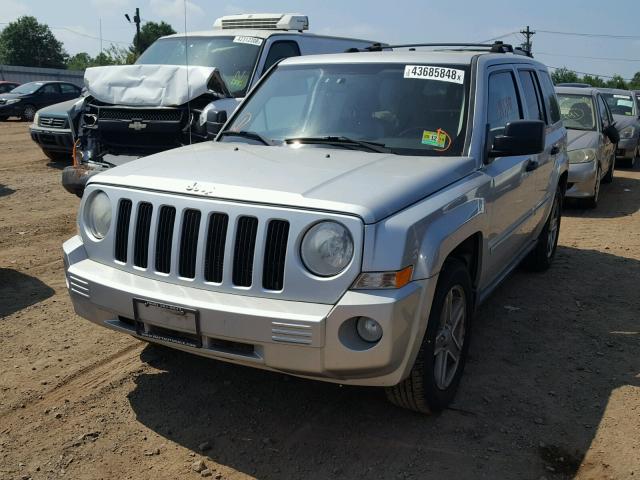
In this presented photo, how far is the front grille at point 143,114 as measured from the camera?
7396 millimetres

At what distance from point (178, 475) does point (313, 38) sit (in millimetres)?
7373

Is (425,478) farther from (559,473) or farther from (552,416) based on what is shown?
(552,416)

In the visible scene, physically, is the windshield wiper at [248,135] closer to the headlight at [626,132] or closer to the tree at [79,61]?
the headlight at [626,132]

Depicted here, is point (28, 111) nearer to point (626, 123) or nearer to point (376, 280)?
point (626, 123)

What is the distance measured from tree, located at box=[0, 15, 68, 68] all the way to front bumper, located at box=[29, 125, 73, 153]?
267 feet

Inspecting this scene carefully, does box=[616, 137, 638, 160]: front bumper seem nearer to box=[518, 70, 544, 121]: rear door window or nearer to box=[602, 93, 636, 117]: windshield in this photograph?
box=[602, 93, 636, 117]: windshield

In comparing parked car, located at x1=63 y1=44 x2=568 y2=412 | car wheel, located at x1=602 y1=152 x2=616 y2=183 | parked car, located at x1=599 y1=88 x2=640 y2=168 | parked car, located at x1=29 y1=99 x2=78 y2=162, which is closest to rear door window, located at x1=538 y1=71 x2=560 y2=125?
parked car, located at x1=63 y1=44 x2=568 y2=412

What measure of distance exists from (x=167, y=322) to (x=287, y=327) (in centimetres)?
64

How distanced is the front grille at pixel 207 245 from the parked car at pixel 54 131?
31.4 feet

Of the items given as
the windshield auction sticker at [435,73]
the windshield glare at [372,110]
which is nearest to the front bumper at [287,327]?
the windshield glare at [372,110]

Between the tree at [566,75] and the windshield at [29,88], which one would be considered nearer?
the windshield at [29,88]

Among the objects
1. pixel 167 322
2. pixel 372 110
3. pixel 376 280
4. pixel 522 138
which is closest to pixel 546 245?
pixel 522 138

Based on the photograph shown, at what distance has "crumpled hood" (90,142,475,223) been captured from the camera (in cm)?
309

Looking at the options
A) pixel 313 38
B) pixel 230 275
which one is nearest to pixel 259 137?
pixel 230 275
